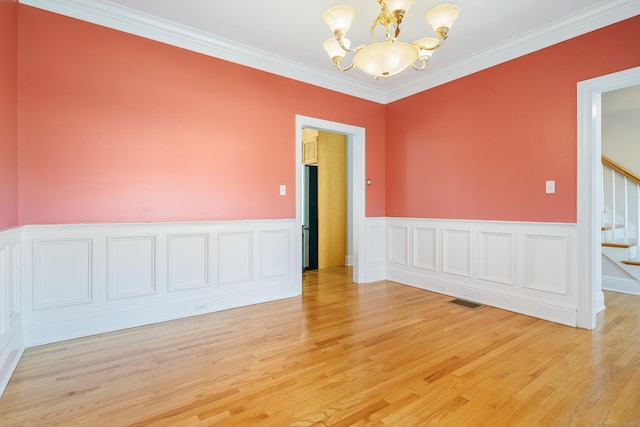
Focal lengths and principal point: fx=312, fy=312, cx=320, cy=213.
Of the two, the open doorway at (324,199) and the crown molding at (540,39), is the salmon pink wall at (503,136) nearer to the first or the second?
the crown molding at (540,39)

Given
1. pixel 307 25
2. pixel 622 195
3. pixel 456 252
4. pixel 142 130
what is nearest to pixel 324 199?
pixel 456 252

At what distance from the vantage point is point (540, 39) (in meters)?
3.13

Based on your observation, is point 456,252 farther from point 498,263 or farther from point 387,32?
point 387,32

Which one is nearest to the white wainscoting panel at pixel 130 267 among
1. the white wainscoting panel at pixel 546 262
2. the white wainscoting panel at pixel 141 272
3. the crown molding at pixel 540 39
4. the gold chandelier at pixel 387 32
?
the white wainscoting panel at pixel 141 272

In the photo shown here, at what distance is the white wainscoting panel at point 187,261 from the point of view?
3.13m

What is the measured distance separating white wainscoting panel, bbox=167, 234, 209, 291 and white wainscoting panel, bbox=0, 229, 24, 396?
3.56 ft

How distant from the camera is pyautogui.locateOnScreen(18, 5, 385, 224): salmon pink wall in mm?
2559

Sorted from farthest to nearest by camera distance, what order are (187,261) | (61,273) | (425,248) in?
(425,248), (187,261), (61,273)

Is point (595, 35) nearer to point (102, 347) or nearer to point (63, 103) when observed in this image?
point (63, 103)

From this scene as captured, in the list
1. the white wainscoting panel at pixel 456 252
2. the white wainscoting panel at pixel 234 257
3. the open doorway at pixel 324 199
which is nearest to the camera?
the white wainscoting panel at pixel 234 257

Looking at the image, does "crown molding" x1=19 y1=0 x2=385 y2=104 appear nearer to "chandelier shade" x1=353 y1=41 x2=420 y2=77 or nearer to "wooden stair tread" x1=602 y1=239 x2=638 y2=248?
"chandelier shade" x1=353 y1=41 x2=420 y2=77

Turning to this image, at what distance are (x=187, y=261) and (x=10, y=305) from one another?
1313 millimetres

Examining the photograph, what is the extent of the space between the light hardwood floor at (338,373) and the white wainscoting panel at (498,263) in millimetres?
257

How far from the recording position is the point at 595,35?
2818 millimetres
